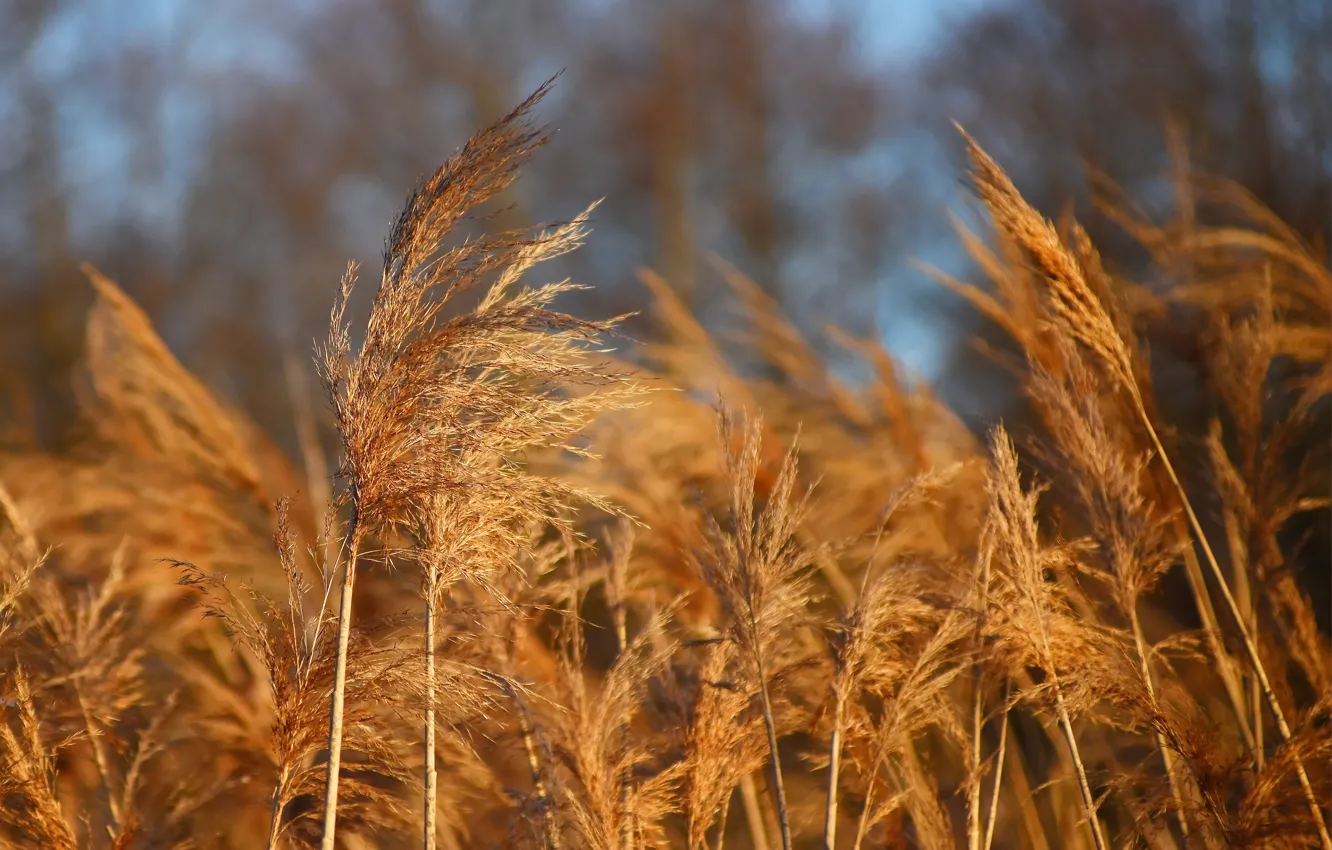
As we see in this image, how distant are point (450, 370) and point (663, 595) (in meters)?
1.39

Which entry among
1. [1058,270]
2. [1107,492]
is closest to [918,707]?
[1107,492]

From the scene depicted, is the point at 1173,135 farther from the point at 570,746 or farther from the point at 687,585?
the point at 570,746

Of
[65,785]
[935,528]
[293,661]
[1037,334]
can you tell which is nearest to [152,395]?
[65,785]

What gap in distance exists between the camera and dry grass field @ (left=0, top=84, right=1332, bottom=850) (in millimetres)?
1928

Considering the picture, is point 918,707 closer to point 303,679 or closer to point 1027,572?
point 1027,572

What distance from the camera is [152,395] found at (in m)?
3.63

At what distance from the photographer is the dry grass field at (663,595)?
6.32 ft

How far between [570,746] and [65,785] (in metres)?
1.76

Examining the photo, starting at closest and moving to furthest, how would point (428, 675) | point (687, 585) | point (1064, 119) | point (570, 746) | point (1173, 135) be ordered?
point (428, 675) < point (570, 746) < point (687, 585) < point (1173, 135) < point (1064, 119)

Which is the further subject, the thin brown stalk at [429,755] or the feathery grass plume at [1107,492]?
the feathery grass plume at [1107,492]

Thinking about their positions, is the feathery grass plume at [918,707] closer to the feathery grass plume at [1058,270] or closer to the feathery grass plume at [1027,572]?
the feathery grass plume at [1027,572]

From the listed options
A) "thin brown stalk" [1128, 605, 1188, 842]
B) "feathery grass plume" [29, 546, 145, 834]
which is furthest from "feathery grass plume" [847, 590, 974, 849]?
"feathery grass plume" [29, 546, 145, 834]

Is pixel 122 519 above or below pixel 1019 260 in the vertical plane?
above

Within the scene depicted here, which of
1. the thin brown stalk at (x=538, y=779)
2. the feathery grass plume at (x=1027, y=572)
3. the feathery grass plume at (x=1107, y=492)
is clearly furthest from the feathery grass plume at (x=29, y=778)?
the feathery grass plume at (x=1107, y=492)
